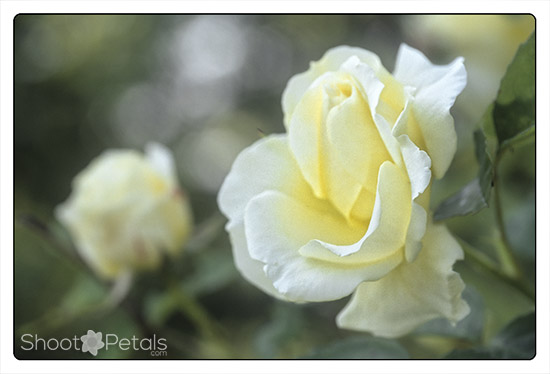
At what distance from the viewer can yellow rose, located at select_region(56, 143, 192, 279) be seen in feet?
1.99

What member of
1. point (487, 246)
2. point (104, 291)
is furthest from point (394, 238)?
point (104, 291)

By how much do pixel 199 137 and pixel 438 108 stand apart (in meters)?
0.53

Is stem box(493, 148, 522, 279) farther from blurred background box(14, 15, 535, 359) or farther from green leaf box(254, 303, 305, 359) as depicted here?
green leaf box(254, 303, 305, 359)

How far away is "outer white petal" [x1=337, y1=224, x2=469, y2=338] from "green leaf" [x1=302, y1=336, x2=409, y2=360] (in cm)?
8

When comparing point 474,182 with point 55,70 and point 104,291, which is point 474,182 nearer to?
point 104,291

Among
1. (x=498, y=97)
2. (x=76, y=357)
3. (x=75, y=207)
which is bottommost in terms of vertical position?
(x=76, y=357)

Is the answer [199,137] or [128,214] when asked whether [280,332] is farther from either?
[199,137]

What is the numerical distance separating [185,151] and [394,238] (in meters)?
0.54

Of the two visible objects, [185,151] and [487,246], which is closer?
[487,246]

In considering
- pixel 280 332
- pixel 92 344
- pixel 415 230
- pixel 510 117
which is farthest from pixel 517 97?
pixel 92 344

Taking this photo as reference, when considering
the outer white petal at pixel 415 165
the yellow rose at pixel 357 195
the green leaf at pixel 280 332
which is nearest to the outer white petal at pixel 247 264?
the yellow rose at pixel 357 195

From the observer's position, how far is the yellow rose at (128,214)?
23.9 inches

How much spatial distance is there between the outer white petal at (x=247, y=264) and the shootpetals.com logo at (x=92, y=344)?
23cm
